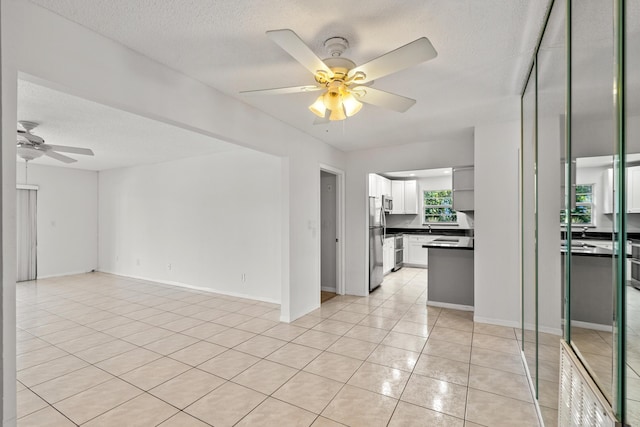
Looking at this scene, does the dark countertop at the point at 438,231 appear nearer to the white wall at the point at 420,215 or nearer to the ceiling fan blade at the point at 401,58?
the white wall at the point at 420,215

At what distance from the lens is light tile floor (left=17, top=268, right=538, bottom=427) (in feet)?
6.95

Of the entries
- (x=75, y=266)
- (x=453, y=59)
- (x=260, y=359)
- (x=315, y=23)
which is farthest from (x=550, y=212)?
(x=75, y=266)

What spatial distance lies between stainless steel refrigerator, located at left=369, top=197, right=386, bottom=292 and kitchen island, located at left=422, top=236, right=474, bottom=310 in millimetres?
1060

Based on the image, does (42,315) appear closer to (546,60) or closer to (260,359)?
(260,359)

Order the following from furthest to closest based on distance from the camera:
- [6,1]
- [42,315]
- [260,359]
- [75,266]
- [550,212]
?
1. [75,266]
2. [42,315]
3. [260,359]
4. [550,212]
5. [6,1]

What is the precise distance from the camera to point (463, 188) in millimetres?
4477

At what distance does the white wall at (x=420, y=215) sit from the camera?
765 cm

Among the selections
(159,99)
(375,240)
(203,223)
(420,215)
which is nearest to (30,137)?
(203,223)

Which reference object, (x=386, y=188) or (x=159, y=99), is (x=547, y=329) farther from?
(x=386, y=188)

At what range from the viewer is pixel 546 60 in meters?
1.90

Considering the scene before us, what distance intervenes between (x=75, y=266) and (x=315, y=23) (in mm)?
8471

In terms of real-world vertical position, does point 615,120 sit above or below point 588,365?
above

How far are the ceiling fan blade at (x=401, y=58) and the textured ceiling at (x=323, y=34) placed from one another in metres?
0.32

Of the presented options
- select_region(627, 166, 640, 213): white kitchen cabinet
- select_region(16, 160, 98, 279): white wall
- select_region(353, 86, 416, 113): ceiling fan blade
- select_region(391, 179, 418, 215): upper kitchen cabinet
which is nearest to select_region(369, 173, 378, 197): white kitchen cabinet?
select_region(391, 179, 418, 215): upper kitchen cabinet
